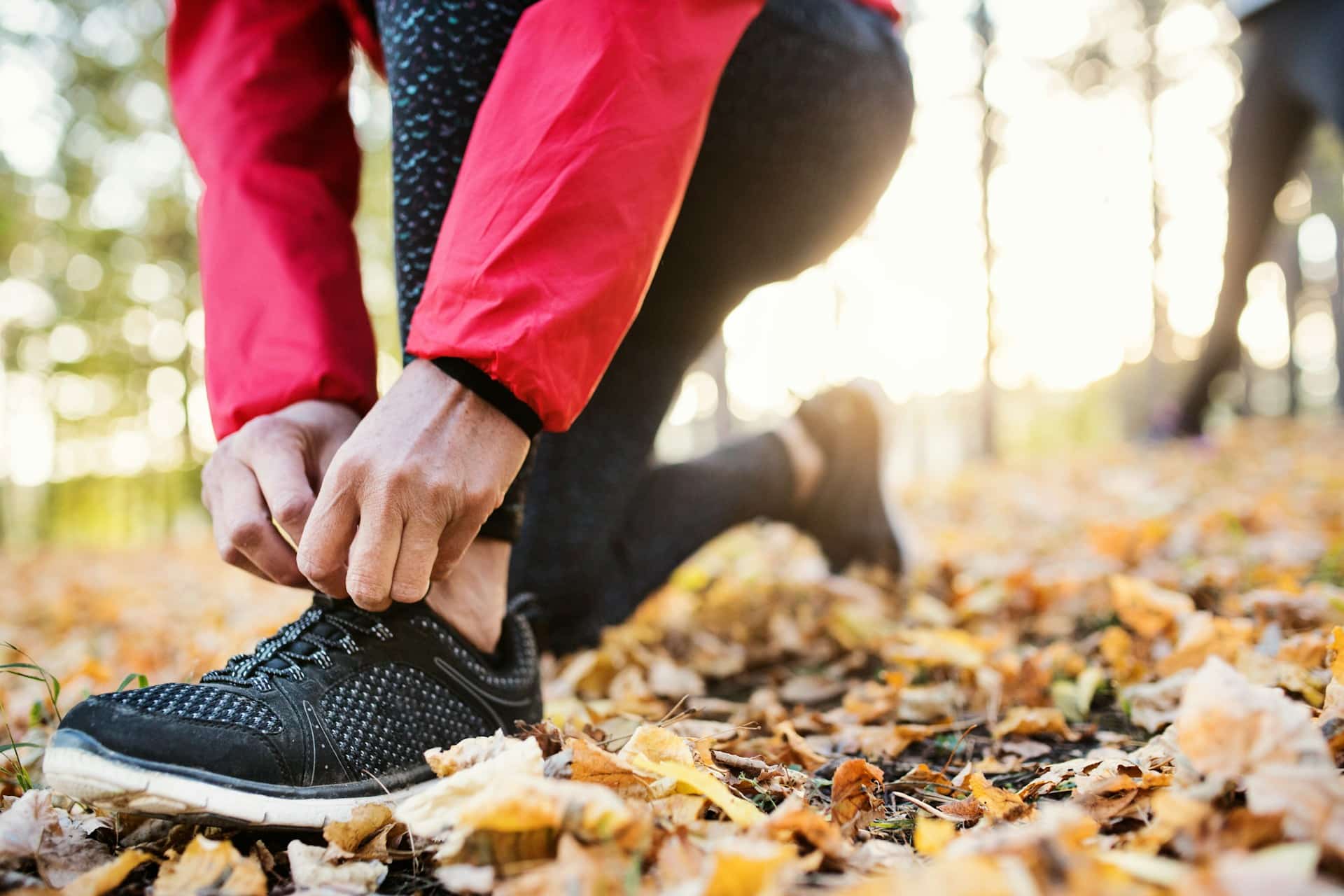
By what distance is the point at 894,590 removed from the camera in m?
2.15

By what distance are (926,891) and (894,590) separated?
68.9 inches

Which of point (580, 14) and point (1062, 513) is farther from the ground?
point (580, 14)

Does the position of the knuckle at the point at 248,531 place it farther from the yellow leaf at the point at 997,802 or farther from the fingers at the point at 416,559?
the yellow leaf at the point at 997,802

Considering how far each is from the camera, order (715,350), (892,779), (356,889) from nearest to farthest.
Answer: (356,889) → (892,779) → (715,350)

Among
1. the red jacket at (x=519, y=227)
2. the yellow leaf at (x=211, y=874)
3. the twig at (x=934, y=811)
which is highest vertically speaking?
the red jacket at (x=519, y=227)

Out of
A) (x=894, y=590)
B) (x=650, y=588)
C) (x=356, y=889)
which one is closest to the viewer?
(x=356, y=889)

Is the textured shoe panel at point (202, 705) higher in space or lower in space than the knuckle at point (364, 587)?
lower

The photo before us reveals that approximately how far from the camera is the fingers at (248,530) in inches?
35.0

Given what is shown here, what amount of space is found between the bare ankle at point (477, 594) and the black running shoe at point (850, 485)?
1.20m

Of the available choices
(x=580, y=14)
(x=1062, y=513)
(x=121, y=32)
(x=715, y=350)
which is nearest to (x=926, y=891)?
(x=580, y=14)

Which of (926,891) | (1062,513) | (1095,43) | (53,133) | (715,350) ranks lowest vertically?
(1062,513)

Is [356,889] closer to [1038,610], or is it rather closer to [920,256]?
[1038,610]

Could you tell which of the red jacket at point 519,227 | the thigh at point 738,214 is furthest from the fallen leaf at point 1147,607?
the red jacket at point 519,227

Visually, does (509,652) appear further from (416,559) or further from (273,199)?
(273,199)
